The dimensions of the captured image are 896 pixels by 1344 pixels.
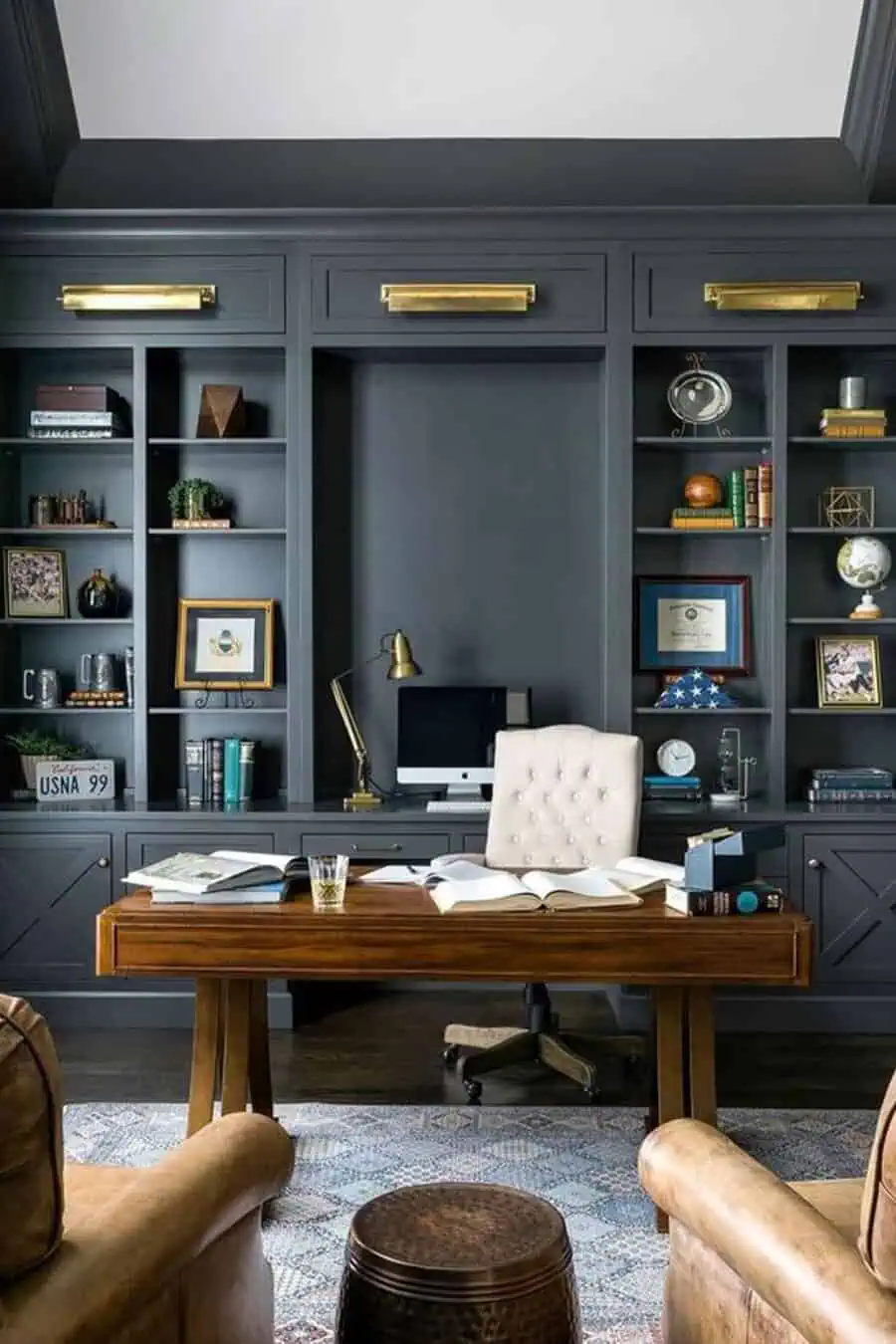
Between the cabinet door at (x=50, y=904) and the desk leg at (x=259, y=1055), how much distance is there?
1.35 metres

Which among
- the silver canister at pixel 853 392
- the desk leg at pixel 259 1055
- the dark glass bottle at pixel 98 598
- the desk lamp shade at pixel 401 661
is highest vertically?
the silver canister at pixel 853 392

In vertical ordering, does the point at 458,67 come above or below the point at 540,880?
above

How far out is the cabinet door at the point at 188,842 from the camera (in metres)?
4.43

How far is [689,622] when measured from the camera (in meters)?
4.84

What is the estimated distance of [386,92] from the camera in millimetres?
4496

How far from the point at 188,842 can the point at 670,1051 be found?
205 centimetres

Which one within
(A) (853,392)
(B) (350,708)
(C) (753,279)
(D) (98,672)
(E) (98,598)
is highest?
(C) (753,279)

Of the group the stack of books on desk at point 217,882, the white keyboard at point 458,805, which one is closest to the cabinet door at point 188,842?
the white keyboard at point 458,805

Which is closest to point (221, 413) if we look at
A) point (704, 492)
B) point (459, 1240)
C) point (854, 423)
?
point (704, 492)

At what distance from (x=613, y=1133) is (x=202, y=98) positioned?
3551mm

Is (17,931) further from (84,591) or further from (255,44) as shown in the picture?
(255,44)

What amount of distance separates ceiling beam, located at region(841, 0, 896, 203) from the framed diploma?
1427mm

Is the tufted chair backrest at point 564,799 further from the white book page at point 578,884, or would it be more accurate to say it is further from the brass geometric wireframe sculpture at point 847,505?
the brass geometric wireframe sculpture at point 847,505

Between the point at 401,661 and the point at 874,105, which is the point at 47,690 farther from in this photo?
the point at 874,105
